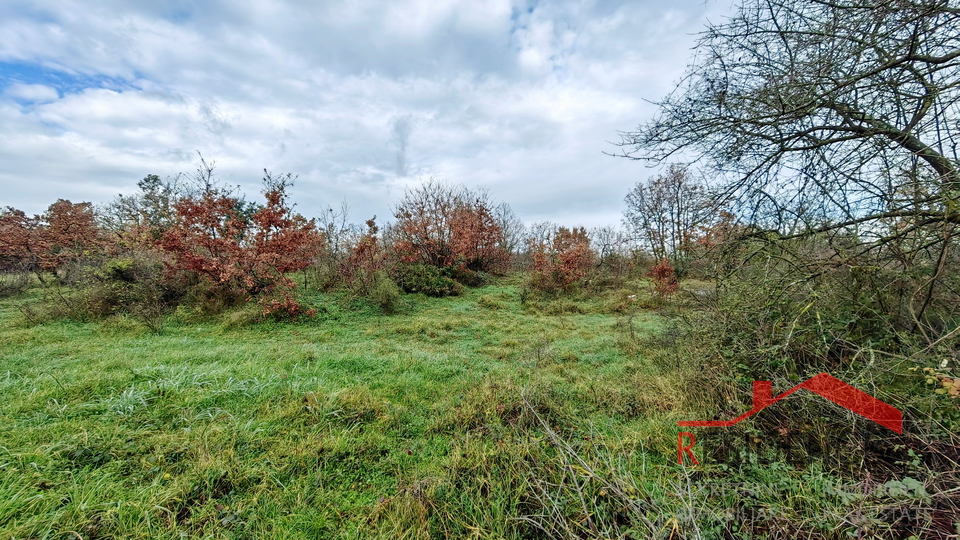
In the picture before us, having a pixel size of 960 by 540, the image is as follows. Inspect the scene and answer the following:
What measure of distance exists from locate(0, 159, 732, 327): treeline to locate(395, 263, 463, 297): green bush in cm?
4

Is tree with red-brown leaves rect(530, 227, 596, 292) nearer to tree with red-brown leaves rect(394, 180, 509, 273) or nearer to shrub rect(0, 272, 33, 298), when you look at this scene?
tree with red-brown leaves rect(394, 180, 509, 273)

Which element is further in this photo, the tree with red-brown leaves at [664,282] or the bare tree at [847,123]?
the tree with red-brown leaves at [664,282]

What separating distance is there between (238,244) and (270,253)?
98cm

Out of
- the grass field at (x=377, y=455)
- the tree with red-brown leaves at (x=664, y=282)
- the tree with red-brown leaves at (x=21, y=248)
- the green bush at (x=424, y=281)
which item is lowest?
the grass field at (x=377, y=455)

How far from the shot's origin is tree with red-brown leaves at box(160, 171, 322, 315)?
25.3 ft

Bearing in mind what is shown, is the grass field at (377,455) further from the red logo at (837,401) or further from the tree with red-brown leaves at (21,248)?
the tree with red-brown leaves at (21,248)

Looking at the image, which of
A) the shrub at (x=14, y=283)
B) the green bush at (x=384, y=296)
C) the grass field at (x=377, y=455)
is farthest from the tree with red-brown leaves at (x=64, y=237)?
the green bush at (x=384, y=296)

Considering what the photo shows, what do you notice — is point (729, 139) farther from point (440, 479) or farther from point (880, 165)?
point (440, 479)

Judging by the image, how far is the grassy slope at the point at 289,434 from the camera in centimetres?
197

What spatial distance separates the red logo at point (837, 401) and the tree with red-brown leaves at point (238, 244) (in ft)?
28.9

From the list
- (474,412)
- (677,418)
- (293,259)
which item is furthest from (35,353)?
(677,418)

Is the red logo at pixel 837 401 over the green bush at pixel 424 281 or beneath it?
beneath

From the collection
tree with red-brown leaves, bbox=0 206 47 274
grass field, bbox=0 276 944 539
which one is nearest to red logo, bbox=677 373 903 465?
grass field, bbox=0 276 944 539

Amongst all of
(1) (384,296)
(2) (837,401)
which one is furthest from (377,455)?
(1) (384,296)
